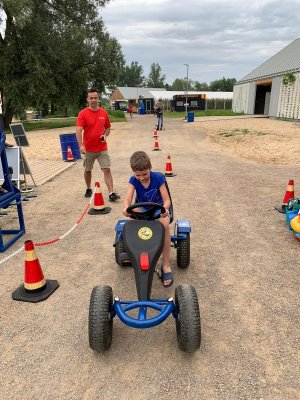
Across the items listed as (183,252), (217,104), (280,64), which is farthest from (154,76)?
(183,252)

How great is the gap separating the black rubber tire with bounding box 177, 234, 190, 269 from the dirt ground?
0.09 m

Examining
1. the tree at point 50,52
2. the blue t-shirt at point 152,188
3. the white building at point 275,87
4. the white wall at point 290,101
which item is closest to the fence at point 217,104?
the white building at point 275,87

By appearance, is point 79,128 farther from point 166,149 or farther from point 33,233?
point 166,149

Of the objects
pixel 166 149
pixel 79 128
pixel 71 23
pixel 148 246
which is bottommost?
pixel 166 149

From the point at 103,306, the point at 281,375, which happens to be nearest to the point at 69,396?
the point at 103,306

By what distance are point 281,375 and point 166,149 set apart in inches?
479

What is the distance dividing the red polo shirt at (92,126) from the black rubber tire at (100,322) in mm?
4274

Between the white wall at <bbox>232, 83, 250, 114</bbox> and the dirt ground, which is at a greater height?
the white wall at <bbox>232, 83, 250, 114</bbox>

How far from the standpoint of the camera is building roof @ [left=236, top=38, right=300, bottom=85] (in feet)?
89.8

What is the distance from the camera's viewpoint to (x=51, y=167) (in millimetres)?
10852

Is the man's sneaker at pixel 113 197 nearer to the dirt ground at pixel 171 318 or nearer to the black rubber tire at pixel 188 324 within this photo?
the dirt ground at pixel 171 318

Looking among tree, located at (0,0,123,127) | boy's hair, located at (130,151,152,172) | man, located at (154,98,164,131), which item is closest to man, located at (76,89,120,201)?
boy's hair, located at (130,151,152,172)

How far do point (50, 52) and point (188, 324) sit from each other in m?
23.9

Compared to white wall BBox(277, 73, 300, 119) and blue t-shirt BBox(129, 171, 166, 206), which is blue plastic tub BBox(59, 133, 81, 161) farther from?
white wall BBox(277, 73, 300, 119)
